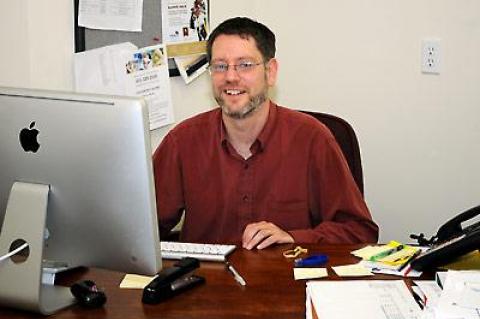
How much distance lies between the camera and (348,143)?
7.60 feet

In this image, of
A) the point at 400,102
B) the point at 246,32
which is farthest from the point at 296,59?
the point at 246,32

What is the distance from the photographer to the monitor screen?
130 cm

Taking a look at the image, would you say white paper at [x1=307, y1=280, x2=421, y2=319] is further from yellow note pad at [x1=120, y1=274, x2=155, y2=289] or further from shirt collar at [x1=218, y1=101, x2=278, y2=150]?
shirt collar at [x1=218, y1=101, x2=278, y2=150]

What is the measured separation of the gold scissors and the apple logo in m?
0.67

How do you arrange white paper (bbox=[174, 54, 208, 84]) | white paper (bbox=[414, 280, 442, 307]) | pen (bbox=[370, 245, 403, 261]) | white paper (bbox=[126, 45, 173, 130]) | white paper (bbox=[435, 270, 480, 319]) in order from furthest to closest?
white paper (bbox=[174, 54, 208, 84]) < white paper (bbox=[126, 45, 173, 130]) < pen (bbox=[370, 245, 403, 261]) < white paper (bbox=[414, 280, 442, 307]) < white paper (bbox=[435, 270, 480, 319])

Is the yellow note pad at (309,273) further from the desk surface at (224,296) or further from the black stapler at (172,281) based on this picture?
the black stapler at (172,281)

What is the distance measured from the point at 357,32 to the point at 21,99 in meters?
1.74

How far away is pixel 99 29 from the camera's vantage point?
2547 mm

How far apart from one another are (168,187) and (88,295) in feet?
2.64

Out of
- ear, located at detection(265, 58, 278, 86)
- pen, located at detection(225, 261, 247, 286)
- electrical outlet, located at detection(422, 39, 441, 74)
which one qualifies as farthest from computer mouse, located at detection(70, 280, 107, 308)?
electrical outlet, located at detection(422, 39, 441, 74)

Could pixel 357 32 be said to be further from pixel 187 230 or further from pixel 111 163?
pixel 111 163

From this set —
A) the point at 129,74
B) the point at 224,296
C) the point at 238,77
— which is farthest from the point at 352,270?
the point at 129,74

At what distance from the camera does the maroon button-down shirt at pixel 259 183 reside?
212 centimetres

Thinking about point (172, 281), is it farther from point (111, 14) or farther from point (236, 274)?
point (111, 14)
